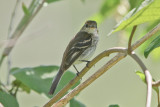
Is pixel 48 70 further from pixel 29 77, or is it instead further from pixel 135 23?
pixel 135 23

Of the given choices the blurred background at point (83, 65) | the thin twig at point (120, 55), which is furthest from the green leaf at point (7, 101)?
the blurred background at point (83, 65)

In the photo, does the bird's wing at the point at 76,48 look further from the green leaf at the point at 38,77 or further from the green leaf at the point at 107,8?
the green leaf at the point at 38,77

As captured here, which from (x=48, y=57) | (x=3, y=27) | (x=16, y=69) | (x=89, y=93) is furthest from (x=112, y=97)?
(x=16, y=69)

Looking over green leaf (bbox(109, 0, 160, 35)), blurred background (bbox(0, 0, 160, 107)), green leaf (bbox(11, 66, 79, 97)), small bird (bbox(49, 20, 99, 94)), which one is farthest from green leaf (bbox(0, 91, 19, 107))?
blurred background (bbox(0, 0, 160, 107))

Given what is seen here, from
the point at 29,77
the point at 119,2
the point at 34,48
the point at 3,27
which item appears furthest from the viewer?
the point at 34,48

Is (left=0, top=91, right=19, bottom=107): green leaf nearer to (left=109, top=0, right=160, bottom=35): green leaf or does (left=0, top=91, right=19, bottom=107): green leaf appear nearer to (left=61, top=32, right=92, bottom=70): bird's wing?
(left=109, top=0, right=160, bottom=35): green leaf

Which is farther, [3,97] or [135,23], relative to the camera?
[3,97]
